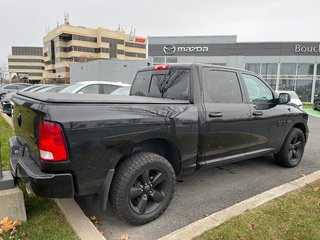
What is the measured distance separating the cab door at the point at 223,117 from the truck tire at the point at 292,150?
1330mm

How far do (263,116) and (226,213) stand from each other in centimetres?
189

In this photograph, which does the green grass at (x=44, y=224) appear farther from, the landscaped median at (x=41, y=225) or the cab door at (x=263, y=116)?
the cab door at (x=263, y=116)

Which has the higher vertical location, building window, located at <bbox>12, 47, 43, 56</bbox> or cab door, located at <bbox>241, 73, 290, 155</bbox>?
building window, located at <bbox>12, 47, 43, 56</bbox>

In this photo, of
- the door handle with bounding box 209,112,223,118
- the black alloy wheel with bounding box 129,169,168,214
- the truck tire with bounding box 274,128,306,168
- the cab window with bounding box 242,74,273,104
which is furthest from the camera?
the truck tire with bounding box 274,128,306,168

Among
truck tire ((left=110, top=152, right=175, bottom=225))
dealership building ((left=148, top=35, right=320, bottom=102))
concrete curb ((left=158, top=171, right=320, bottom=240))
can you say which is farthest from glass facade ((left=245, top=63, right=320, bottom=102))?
truck tire ((left=110, top=152, right=175, bottom=225))

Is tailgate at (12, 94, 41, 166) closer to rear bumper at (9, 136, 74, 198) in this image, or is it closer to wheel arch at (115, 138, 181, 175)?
rear bumper at (9, 136, 74, 198)

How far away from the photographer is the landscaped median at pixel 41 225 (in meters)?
2.72

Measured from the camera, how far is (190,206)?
359 centimetres

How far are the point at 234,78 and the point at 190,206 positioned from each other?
2.04 m

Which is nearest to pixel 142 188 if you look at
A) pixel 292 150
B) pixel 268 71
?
pixel 292 150

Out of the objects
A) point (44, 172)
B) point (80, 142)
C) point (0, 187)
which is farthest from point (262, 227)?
point (0, 187)

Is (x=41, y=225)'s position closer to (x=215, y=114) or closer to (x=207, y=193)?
(x=207, y=193)

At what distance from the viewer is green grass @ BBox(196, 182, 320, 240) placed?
2.84 meters

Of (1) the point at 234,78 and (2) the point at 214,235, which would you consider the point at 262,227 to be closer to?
(2) the point at 214,235
